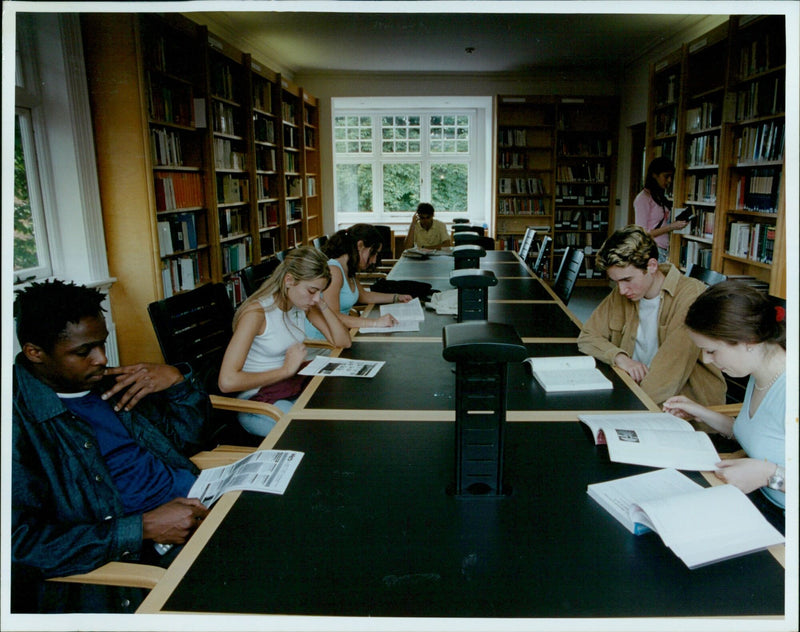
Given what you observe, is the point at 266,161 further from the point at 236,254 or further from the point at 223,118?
the point at 236,254

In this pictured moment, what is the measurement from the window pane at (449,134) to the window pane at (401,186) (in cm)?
45

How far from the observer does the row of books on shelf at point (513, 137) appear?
7.74 meters

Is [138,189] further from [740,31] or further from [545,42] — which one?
[545,42]

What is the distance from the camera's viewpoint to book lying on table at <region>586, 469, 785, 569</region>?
91 cm

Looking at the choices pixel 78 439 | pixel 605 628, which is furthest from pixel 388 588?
pixel 78 439

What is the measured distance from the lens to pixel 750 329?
1.30 meters

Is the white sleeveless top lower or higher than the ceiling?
lower

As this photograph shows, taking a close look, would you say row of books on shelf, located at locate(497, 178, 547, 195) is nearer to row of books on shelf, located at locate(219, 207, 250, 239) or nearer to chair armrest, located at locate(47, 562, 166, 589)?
row of books on shelf, located at locate(219, 207, 250, 239)

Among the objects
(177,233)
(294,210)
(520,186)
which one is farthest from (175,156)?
(520,186)

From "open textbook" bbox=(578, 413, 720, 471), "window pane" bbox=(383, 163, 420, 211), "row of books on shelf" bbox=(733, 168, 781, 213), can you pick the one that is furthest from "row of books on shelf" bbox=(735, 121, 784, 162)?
"window pane" bbox=(383, 163, 420, 211)

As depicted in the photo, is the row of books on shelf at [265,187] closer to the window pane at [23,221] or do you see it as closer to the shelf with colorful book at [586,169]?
the window pane at [23,221]

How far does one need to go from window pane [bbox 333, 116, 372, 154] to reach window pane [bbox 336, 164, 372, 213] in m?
0.24

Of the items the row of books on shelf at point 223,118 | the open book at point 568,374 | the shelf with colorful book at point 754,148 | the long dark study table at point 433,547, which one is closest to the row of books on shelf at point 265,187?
the row of books on shelf at point 223,118

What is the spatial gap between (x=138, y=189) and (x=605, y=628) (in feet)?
11.5
